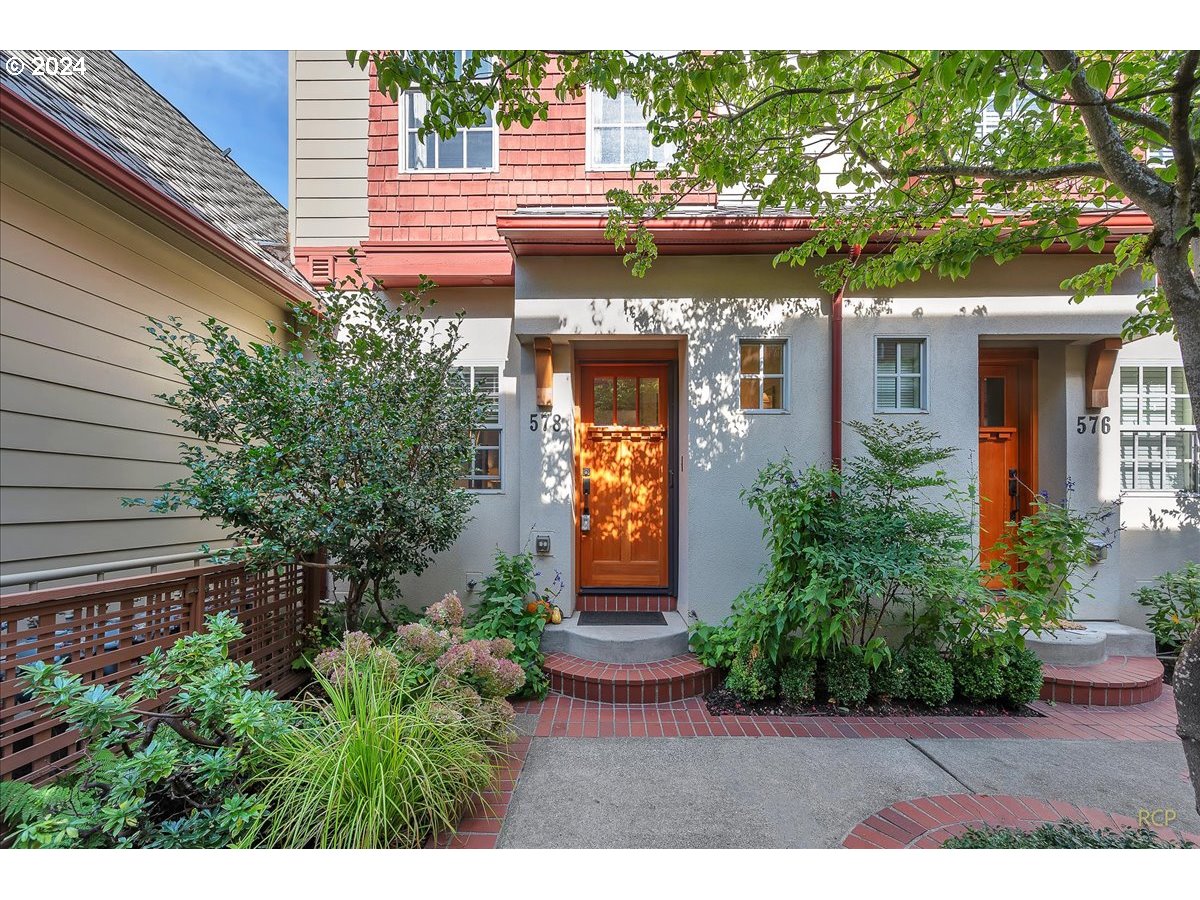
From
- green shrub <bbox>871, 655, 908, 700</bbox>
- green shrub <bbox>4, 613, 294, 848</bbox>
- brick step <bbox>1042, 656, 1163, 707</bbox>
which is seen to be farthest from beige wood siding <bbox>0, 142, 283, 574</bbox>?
brick step <bbox>1042, 656, 1163, 707</bbox>

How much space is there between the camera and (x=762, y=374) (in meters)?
4.32

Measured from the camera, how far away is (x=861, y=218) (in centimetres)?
347

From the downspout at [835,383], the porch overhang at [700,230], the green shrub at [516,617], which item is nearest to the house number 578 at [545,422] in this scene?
the green shrub at [516,617]

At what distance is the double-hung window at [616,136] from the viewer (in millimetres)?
4758

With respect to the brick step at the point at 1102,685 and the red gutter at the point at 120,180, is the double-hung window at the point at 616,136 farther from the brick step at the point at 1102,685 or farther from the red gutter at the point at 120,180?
the brick step at the point at 1102,685

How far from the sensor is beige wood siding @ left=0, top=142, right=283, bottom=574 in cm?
254

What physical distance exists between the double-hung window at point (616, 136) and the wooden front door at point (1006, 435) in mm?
3958

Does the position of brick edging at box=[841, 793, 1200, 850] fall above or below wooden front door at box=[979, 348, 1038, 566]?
below

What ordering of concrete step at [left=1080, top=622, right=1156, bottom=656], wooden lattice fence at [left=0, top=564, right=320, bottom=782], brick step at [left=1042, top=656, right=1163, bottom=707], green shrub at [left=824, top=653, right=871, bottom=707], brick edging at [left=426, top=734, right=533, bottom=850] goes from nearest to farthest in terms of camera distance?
1. wooden lattice fence at [left=0, top=564, right=320, bottom=782]
2. brick edging at [left=426, top=734, right=533, bottom=850]
3. green shrub at [left=824, top=653, right=871, bottom=707]
4. brick step at [left=1042, top=656, right=1163, bottom=707]
5. concrete step at [left=1080, top=622, right=1156, bottom=656]

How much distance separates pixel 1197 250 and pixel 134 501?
18.9 ft

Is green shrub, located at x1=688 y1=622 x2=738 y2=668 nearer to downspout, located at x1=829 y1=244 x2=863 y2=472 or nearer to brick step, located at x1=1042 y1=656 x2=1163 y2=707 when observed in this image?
downspout, located at x1=829 y1=244 x2=863 y2=472

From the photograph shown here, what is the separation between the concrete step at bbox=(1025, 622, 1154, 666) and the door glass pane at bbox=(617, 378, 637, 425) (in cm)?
385

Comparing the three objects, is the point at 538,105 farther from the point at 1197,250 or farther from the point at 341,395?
the point at 1197,250
